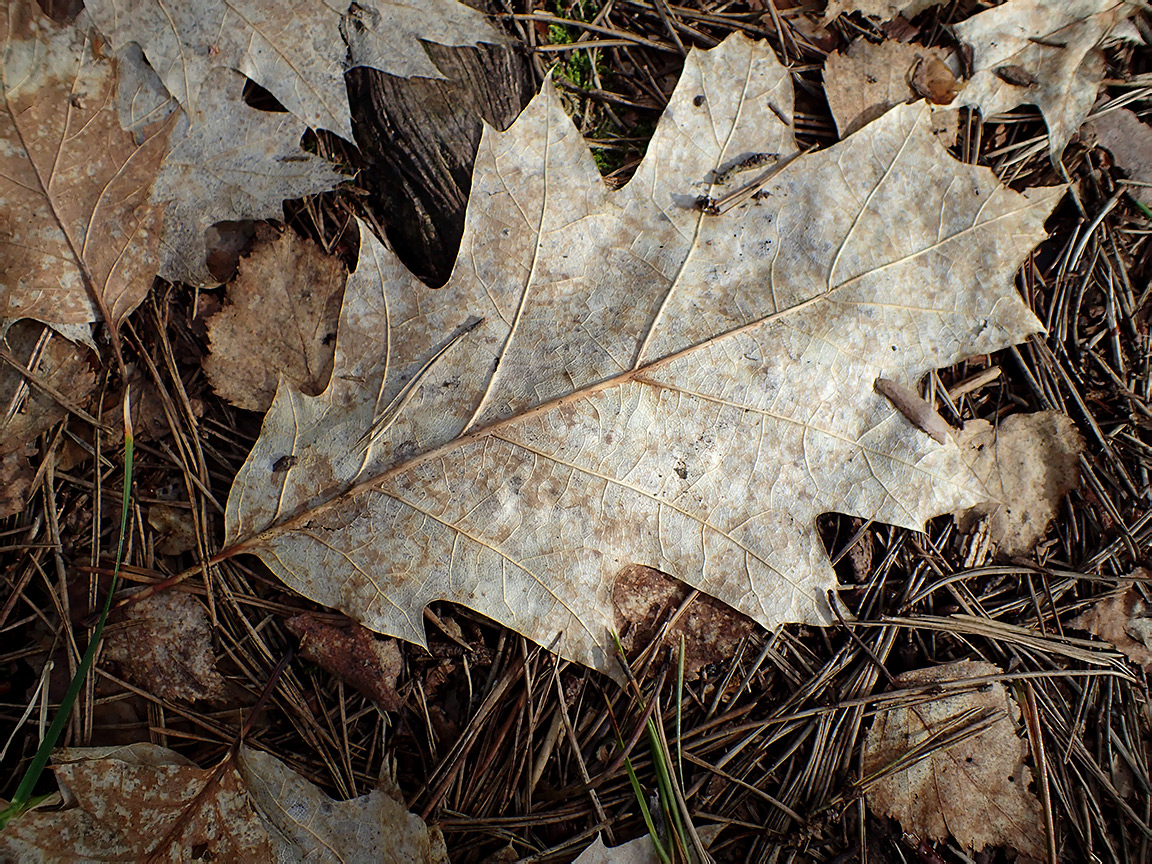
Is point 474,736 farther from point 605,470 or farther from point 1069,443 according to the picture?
point 1069,443

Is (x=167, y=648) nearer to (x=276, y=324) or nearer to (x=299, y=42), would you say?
(x=276, y=324)

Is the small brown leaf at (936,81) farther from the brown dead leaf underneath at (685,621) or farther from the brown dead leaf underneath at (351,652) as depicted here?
the brown dead leaf underneath at (351,652)

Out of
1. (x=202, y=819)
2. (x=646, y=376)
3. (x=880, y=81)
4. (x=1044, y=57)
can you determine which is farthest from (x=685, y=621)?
(x=1044, y=57)

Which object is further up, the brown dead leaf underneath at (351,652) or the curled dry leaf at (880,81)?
A: the curled dry leaf at (880,81)

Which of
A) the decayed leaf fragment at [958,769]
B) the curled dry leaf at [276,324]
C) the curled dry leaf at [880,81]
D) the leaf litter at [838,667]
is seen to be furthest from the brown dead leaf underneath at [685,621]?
the curled dry leaf at [880,81]

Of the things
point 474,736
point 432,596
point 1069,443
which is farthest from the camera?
point 1069,443

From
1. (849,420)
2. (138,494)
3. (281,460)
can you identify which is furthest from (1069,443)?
(138,494)
